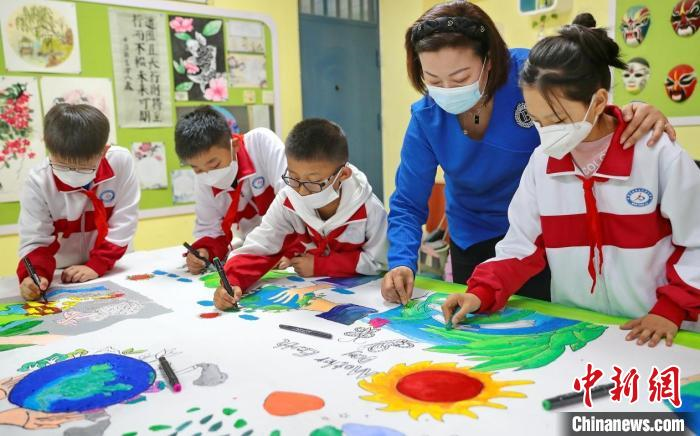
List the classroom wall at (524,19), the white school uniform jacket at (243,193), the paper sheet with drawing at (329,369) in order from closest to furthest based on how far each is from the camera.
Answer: the paper sheet with drawing at (329,369) → the white school uniform jacket at (243,193) → the classroom wall at (524,19)

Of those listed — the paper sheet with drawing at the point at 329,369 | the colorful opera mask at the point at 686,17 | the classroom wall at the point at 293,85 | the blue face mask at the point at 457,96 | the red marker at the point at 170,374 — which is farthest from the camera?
the classroom wall at the point at 293,85

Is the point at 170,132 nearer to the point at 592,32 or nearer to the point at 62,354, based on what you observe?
the point at 62,354

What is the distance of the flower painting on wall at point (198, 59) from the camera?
9.16ft

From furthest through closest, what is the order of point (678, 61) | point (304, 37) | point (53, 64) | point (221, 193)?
point (304, 37)
point (53, 64)
point (678, 61)
point (221, 193)

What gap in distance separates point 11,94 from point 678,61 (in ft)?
9.00

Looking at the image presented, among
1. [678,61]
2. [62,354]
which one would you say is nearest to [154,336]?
[62,354]

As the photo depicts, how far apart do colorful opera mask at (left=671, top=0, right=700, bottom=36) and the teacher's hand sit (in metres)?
1.78

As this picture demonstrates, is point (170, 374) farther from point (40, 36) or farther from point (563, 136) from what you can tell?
point (40, 36)

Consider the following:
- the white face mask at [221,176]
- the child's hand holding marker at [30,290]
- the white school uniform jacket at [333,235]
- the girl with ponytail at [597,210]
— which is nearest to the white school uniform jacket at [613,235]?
the girl with ponytail at [597,210]

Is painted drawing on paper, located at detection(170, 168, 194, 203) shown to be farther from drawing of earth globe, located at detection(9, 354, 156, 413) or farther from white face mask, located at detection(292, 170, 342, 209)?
drawing of earth globe, located at detection(9, 354, 156, 413)

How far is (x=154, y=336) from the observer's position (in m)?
0.97

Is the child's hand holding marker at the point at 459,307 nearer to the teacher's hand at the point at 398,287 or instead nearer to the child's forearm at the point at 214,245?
the teacher's hand at the point at 398,287

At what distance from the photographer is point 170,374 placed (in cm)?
78

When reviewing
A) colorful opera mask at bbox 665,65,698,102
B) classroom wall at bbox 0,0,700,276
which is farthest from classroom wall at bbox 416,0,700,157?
colorful opera mask at bbox 665,65,698,102
